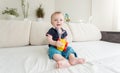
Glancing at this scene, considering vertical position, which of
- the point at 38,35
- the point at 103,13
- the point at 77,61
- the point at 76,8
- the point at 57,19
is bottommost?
the point at 77,61

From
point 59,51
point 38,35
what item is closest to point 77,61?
point 59,51

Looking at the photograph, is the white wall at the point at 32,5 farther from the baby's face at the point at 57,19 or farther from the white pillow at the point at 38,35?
the baby's face at the point at 57,19

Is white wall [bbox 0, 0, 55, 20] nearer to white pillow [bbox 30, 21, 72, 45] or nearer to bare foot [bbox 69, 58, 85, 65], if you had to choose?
white pillow [bbox 30, 21, 72, 45]

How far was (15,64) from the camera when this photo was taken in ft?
2.89

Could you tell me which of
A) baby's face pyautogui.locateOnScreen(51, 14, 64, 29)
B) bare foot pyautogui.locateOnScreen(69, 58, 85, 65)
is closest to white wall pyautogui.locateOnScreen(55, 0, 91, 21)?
baby's face pyautogui.locateOnScreen(51, 14, 64, 29)

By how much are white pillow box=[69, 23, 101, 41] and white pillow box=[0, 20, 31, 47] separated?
588mm

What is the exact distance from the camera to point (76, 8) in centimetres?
318

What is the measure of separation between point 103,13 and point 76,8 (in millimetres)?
585

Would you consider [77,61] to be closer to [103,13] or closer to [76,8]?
[103,13]

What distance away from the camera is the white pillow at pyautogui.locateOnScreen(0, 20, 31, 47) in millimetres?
1374

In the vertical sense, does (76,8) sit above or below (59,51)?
above

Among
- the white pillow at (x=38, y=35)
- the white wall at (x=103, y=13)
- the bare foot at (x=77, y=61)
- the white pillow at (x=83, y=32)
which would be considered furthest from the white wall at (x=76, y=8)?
the bare foot at (x=77, y=61)

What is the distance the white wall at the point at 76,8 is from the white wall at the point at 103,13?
0.14 metres

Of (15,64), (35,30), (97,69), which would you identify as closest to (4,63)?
(15,64)
